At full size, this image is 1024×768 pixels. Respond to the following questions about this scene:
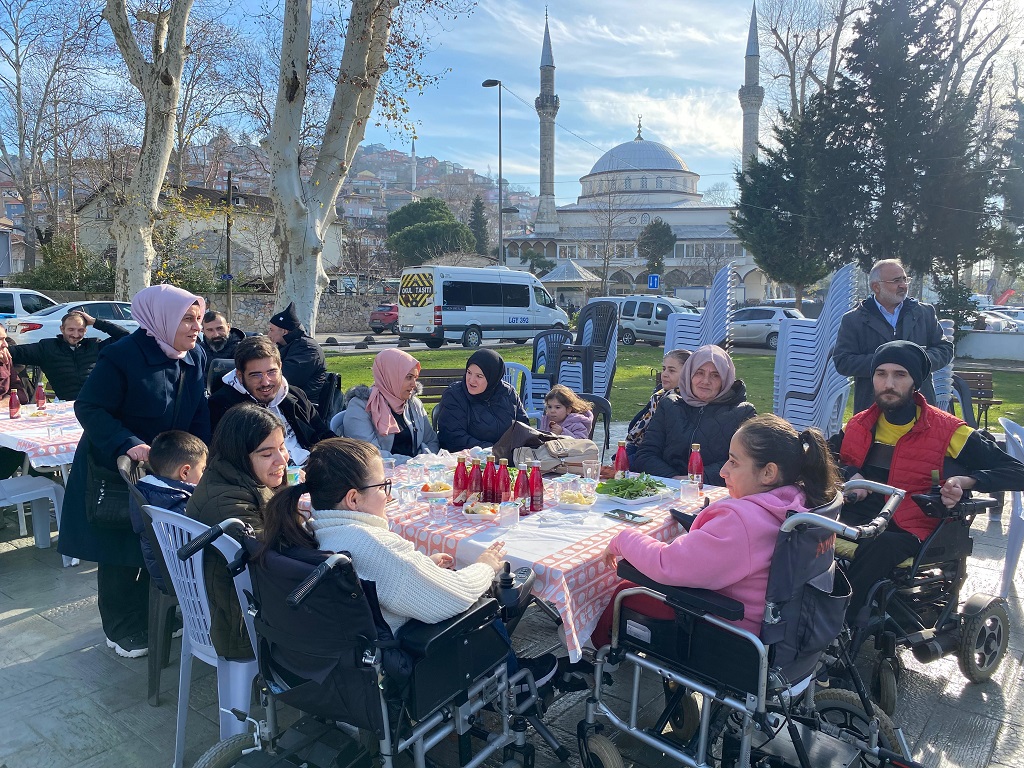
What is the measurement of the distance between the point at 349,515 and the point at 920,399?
285cm

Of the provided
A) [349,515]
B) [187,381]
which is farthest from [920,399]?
[187,381]

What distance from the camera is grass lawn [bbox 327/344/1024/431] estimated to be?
36.7 ft

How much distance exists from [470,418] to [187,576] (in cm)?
254

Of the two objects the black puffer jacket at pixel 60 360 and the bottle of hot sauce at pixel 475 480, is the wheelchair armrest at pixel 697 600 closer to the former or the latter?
the bottle of hot sauce at pixel 475 480

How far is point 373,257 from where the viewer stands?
51281 mm

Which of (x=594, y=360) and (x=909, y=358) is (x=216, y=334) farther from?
(x=909, y=358)

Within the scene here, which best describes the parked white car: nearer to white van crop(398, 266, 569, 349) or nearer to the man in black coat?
white van crop(398, 266, 569, 349)

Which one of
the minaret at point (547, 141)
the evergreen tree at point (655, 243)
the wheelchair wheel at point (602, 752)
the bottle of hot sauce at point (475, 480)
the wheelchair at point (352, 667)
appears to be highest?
the minaret at point (547, 141)

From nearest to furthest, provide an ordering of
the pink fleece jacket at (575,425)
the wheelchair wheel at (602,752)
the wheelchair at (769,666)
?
the wheelchair at (769,666) < the wheelchair wheel at (602,752) < the pink fleece jacket at (575,425)

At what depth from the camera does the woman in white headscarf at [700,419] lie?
4.16 metres

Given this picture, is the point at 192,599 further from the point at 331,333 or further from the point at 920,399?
the point at 331,333

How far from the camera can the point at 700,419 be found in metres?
4.25

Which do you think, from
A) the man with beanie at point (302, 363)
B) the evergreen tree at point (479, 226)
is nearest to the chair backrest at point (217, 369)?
the man with beanie at point (302, 363)

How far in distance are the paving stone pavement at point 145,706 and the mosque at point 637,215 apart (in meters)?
49.7
